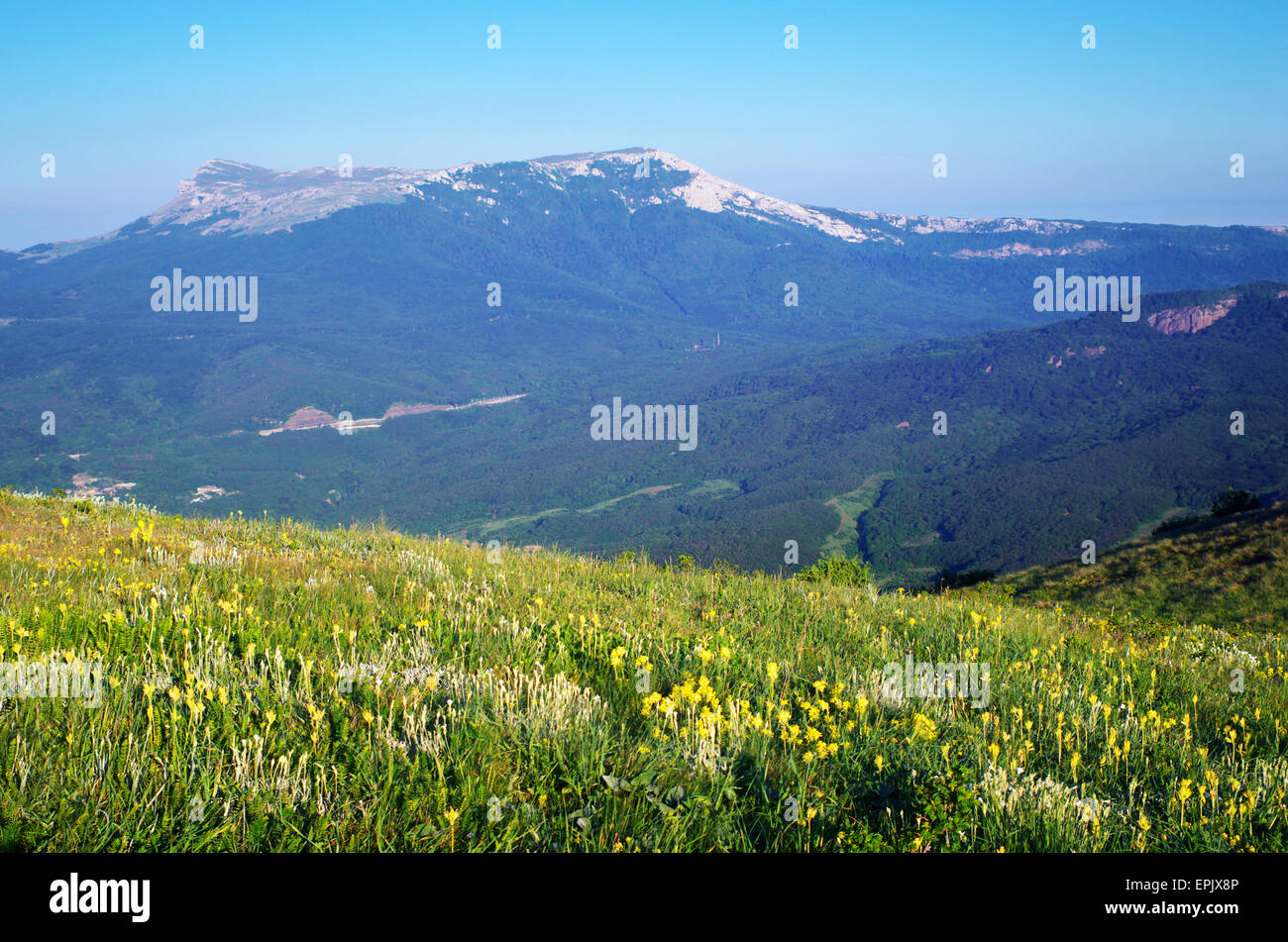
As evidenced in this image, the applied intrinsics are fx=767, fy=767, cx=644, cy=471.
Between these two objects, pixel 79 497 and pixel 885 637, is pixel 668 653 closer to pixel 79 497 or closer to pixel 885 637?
pixel 885 637

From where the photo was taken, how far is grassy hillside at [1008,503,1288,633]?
24766 millimetres

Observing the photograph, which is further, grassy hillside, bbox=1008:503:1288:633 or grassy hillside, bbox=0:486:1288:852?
grassy hillside, bbox=1008:503:1288:633

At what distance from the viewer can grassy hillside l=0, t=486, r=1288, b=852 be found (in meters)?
3.22

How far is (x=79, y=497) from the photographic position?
40.0ft

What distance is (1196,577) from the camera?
2889 centimetres

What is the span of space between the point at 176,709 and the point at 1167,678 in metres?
7.74

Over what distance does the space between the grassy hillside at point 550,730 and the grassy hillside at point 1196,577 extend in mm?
18362

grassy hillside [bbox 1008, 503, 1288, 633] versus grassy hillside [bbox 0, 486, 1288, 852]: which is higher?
grassy hillside [bbox 0, 486, 1288, 852]

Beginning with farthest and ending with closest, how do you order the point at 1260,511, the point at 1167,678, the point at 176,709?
1. the point at 1260,511
2. the point at 1167,678
3. the point at 176,709

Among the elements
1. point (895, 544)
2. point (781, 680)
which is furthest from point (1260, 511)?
point (895, 544)

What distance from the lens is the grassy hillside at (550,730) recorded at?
3.22 meters

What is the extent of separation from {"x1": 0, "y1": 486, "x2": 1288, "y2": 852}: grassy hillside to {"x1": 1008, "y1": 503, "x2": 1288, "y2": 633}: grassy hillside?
60.2 feet
